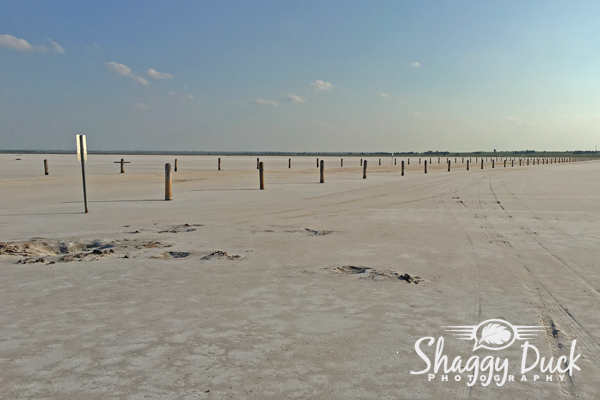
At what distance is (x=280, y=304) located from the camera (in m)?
5.15

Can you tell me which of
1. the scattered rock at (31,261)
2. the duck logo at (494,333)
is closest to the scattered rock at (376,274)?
the duck logo at (494,333)

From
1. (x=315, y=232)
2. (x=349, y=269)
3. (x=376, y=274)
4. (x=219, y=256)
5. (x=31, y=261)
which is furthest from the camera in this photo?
(x=315, y=232)

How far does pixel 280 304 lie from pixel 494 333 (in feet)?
7.35

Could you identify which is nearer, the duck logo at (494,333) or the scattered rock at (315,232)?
the duck logo at (494,333)

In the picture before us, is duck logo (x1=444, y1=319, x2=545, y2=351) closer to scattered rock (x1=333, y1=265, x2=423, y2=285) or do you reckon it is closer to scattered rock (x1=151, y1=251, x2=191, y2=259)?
scattered rock (x1=333, y1=265, x2=423, y2=285)

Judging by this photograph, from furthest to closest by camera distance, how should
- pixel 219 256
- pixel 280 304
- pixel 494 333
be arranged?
pixel 219 256 < pixel 280 304 < pixel 494 333

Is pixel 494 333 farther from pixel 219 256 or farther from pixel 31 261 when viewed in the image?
pixel 31 261

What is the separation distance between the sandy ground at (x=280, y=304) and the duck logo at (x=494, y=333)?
0.09 meters

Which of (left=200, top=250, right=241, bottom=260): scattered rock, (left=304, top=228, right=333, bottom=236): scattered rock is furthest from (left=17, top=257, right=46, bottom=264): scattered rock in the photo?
(left=304, top=228, right=333, bottom=236): scattered rock

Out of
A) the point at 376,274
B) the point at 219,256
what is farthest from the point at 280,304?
the point at 219,256

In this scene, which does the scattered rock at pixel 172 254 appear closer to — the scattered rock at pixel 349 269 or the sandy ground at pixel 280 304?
the sandy ground at pixel 280 304

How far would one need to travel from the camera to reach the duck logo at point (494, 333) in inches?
163

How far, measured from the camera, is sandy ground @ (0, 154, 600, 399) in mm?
3436

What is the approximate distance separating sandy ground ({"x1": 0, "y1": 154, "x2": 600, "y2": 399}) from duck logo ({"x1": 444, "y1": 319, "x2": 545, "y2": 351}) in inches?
3.5
